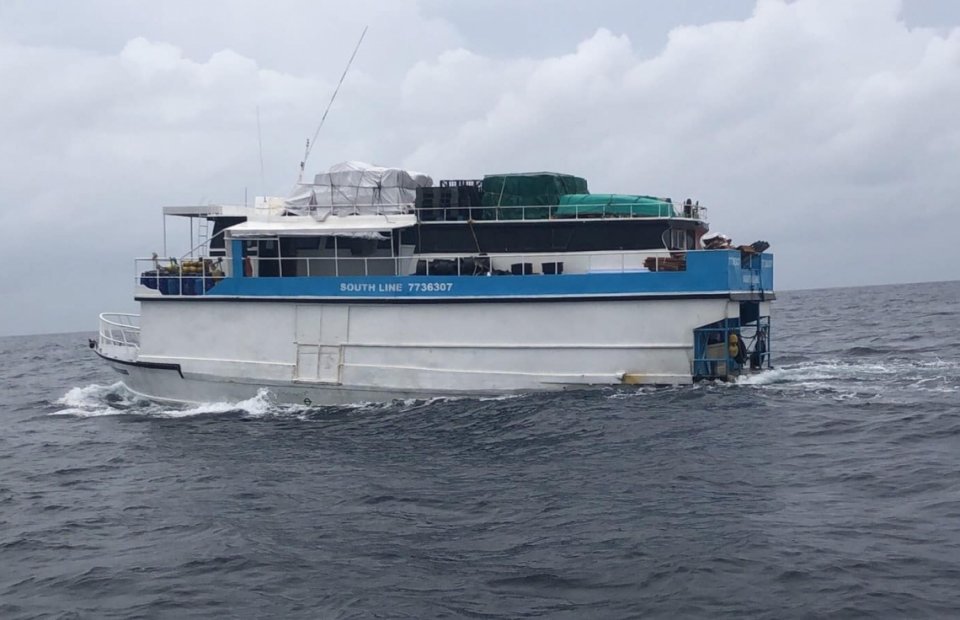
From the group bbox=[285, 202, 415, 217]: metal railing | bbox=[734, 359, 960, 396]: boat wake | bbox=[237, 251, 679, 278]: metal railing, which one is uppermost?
bbox=[285, 202, 415, 217]: metal railing

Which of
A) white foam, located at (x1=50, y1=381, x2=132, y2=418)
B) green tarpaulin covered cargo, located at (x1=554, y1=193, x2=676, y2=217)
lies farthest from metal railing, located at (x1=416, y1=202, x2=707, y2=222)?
white foam, located at (x1=50, y1=381, x2=132, y2=418)

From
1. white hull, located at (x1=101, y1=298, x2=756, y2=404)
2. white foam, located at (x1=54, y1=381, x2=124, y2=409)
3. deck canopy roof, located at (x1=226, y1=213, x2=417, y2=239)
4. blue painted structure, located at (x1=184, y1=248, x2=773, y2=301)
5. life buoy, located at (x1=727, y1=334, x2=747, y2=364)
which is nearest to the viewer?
blue painted structure, located at (x1=184, y1=248, x2=773, y2=301)

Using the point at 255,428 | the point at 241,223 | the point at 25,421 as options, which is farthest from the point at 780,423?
the point at 25,421

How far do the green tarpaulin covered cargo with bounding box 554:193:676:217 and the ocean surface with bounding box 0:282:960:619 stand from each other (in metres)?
3.77

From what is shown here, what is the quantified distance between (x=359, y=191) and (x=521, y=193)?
351 centimetres

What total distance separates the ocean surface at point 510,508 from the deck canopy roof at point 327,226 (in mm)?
3429

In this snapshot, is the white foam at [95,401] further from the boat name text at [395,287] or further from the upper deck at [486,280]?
the boat name text at [395,287]

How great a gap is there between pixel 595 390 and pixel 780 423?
3986 mm

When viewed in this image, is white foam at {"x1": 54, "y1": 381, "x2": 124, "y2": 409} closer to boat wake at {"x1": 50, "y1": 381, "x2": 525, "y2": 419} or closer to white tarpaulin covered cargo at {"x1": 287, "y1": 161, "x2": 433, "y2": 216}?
boat wake at {"x1": 50, "y1": 381, "x2": 525, "y2": 419}

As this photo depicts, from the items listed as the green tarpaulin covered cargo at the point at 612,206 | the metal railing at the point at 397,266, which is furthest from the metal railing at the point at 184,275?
the green tarpaulin covered cargo at the point at 612,206

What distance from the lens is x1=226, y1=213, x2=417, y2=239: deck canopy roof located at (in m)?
19.0

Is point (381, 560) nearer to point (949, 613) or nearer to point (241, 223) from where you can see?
point (949, 613)

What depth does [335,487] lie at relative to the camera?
1253 centimetres

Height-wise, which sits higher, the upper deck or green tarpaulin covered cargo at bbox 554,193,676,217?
green tarpaulin covered cargo at bbox 554,193,676,217
